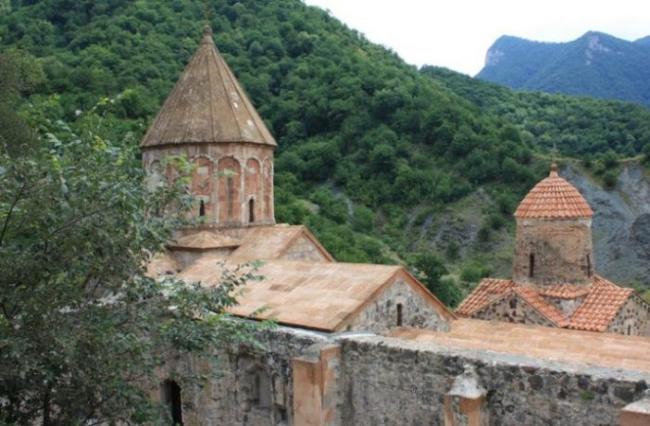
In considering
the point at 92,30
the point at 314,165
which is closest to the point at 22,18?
the point at 92,30

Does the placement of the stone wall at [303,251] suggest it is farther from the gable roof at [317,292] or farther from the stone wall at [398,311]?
the stone wall at [398,311]

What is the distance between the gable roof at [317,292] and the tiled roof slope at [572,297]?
9.31 feet

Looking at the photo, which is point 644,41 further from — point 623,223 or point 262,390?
point 262,390

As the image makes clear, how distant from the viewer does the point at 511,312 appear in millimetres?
12320

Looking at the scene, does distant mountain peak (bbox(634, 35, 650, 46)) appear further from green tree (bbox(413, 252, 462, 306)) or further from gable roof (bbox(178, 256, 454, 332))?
gable roof (bbox(178, 256, 454, 332))

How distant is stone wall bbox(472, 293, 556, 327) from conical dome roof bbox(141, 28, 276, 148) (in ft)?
18.2

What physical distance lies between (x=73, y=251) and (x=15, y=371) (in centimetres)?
93

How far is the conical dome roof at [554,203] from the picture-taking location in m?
12.7

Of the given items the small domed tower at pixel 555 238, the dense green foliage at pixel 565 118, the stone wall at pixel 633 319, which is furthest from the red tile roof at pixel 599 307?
the dense green foliage at pixel 565 118

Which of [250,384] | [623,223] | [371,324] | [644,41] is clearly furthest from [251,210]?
[644,41]

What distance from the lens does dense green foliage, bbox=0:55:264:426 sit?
15.5ft

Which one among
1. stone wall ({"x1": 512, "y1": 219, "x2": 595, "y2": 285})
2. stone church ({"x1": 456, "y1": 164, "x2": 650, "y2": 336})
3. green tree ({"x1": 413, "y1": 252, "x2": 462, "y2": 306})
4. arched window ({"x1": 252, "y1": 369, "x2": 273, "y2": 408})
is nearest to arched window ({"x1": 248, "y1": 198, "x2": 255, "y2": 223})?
stone church ({"x1": 456, "y1": 164, "x2": 650, "y2": 336})

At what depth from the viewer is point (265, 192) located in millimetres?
13602

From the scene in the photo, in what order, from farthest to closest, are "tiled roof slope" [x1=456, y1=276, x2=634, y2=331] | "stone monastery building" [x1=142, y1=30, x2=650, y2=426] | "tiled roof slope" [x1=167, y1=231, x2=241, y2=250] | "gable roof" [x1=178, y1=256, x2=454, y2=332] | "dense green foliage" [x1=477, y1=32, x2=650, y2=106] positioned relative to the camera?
"dense green foliage" [x1=477, y1=32, x2=650, y2=106], "tiled roof slope" [x1=167, y1=231, x2=241, y2=250], "tiled roof slope" [x1=456, y1=276, x2=634, y2=331], "gable roof" [x1=178, y1=256, x2=454, y2=332], "stone monastery building" [x1=142, y1=30, x2=650, y2=426]
